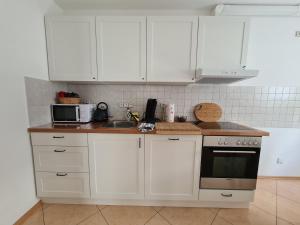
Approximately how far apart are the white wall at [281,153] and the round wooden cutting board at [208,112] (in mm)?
805

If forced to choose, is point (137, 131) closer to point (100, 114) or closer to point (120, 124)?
point (120, 124)

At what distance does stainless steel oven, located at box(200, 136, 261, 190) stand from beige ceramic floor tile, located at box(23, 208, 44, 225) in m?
1.68

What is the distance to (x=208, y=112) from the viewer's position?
2072 millimetres

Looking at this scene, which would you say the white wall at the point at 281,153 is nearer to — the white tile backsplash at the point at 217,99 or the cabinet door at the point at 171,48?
the white tile backsplash at the point at 217,99

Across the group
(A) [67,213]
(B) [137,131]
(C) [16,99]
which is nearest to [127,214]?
(A) [67,213]

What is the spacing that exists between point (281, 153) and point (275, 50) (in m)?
1.47

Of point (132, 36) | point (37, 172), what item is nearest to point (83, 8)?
point (132, 36)

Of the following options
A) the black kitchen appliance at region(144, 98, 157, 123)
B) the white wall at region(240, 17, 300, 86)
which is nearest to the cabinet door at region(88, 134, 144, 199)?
the black kitchen appliance at region(144, 98, 157, 123)

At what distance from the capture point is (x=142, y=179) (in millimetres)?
1585

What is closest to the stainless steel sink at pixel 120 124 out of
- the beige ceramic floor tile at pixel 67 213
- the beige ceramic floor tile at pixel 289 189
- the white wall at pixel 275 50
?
the beige ceramic floor tile at pixel 67 213

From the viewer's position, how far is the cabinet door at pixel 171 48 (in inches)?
65.6

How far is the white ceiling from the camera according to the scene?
1761 mm

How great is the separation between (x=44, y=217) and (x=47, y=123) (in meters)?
0.99

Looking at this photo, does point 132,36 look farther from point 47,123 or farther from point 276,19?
point 276,19
